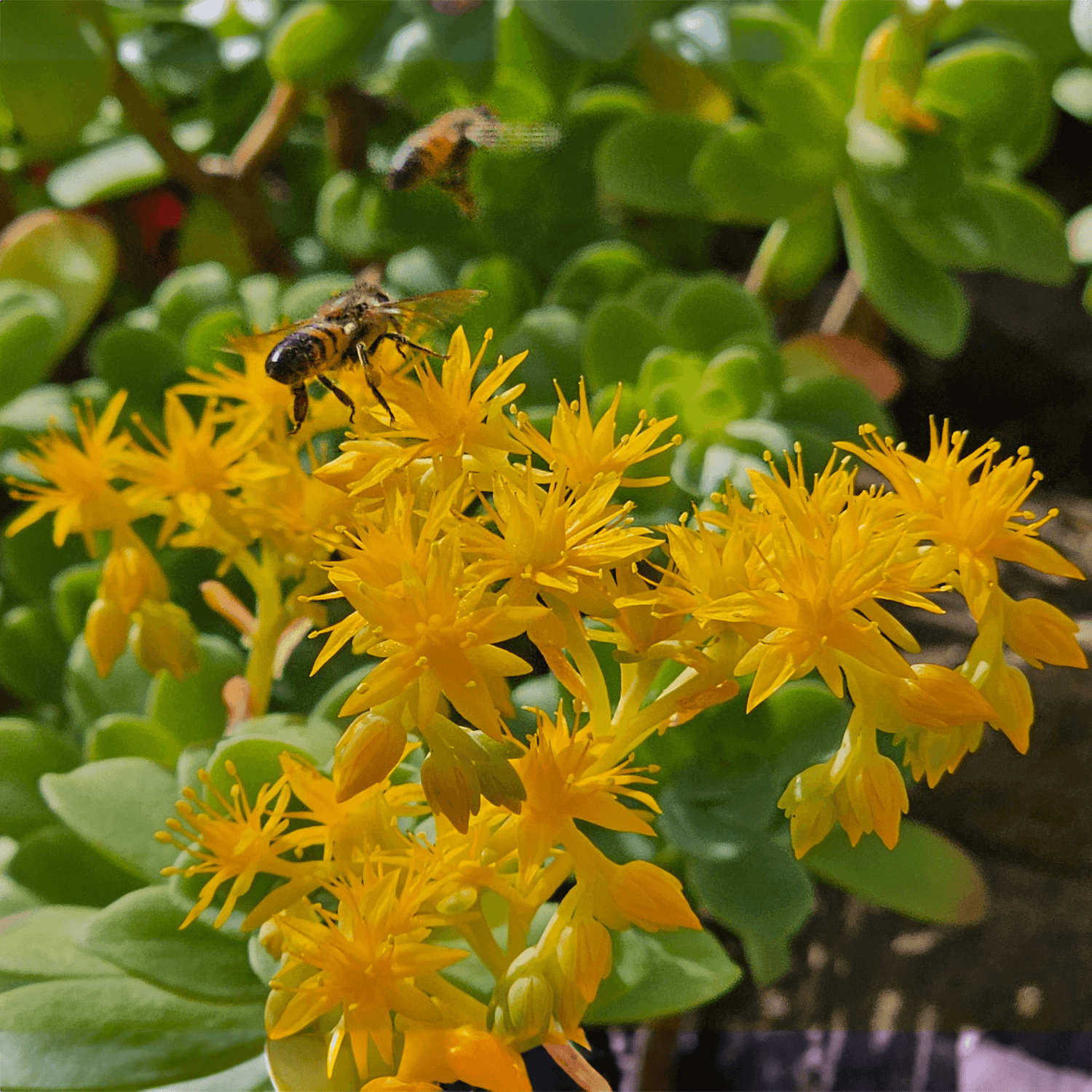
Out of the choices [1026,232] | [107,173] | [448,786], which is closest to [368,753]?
[448,786]

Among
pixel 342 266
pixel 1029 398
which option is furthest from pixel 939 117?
pixel 342 266

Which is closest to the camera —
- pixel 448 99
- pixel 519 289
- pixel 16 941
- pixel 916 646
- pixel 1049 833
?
pixel 916 646

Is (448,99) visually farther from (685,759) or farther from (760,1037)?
(760,1037)

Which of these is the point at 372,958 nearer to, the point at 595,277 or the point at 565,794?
the point at 565,794

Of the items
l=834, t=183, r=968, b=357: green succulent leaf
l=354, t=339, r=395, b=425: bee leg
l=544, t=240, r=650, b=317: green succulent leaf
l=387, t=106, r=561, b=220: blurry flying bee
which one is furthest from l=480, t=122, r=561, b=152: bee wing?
l=354, t=339, r=395, b=425: bee leg

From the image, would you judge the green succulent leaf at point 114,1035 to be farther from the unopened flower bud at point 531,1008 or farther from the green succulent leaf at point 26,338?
the green succulent leaf at point 26,338

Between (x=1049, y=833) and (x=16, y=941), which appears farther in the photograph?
(x=1049, y=833)
